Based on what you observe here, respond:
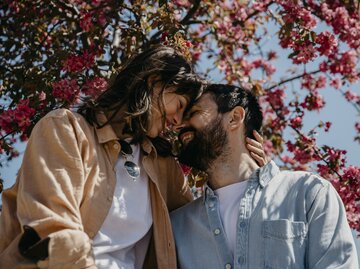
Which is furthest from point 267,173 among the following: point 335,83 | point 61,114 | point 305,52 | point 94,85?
point 335,83

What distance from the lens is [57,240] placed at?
2.53 m

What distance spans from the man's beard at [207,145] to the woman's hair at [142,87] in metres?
0.16

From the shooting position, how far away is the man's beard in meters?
3.48

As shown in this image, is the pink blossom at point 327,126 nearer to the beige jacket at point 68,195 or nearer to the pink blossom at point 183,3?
the pink blossom at point 183,3

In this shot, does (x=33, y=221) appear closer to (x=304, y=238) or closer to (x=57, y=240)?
(x=57, y=240)

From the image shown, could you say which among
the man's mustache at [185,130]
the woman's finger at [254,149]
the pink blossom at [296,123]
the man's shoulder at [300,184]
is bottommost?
the pink blossom at [296,123]

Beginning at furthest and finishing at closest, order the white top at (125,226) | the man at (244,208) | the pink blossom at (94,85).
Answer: the pink blossom at (94,85), the man at (244,208), the white top at (125,226)

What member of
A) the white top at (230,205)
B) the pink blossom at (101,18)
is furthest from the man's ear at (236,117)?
the pink blossom at (101,18)

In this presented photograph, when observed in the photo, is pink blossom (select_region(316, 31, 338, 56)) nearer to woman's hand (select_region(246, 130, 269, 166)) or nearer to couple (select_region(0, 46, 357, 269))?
couple (select_region(0, 46, 357, 269))

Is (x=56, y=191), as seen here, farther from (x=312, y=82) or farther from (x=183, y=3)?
(x=312, y=82)

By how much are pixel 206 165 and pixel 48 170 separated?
3.26ft

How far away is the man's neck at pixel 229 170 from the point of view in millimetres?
3457

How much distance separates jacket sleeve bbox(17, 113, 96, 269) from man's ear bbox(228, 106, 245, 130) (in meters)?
0.89

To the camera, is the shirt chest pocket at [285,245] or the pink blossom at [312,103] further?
the pink blossom at [312,103]
